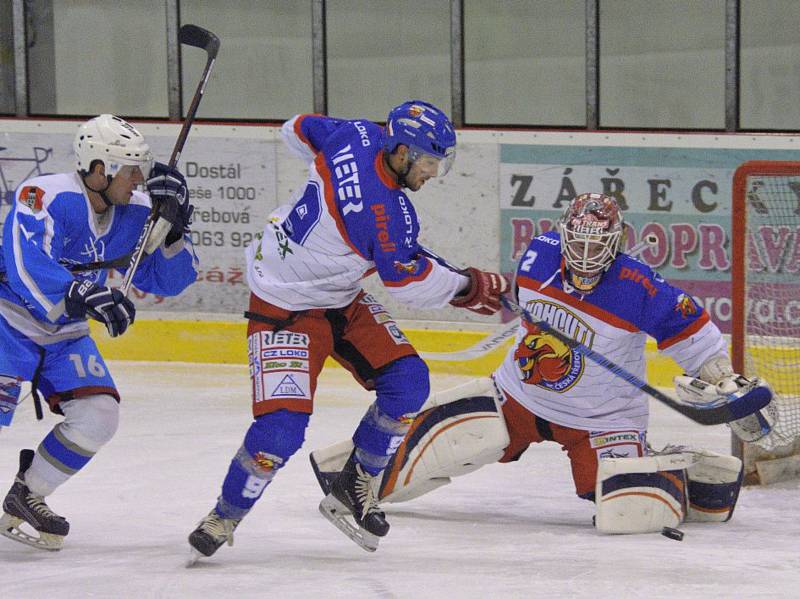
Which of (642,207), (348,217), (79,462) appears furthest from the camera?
(642,207)

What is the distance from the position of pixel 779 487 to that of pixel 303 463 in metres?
1.39

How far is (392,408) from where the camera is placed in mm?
3846

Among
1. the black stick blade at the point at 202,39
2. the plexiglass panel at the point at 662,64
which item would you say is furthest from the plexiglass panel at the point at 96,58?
the black stick blade at the point at 202,39

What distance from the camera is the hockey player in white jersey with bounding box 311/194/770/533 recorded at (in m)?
4.02

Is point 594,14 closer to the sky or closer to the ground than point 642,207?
closer to the sky

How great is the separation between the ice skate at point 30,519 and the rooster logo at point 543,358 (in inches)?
48.4

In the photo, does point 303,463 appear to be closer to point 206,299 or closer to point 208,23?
point 206,299

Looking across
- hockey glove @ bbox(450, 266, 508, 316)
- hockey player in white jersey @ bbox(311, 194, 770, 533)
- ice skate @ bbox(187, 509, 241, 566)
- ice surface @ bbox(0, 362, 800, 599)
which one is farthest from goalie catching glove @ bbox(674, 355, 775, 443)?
ice skate @ bbox(187, 509, 241, 566)

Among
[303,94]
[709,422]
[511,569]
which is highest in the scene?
[303,94]

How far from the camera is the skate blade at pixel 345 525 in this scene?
153 inches

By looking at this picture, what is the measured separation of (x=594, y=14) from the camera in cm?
628

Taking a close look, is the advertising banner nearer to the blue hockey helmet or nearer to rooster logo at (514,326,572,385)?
rooster logo at (514,326,572,385)

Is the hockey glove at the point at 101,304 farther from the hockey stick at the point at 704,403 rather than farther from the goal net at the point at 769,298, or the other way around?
the goal net at the point at 769,298

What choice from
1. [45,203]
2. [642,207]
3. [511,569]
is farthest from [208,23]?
[511,569]
